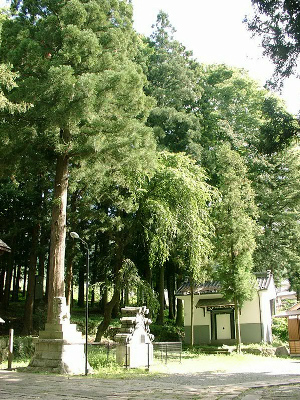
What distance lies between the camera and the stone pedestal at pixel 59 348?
1367 centimetres

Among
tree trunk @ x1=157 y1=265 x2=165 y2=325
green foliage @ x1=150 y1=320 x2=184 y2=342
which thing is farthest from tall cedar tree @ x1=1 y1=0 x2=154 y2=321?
tree trunk @ x1=157 y1=265 x2=165 y2=325

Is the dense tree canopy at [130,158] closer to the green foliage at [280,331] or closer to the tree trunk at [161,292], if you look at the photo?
the tree trunk at [161,292]

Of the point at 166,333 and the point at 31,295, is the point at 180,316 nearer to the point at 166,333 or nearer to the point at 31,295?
the point at 166,333

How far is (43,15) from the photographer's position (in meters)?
16.5

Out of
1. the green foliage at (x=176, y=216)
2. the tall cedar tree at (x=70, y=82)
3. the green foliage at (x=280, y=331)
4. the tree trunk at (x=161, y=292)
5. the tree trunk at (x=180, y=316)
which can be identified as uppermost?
the tall cedar tree at (x=70, y=82)

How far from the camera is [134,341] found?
1570cm

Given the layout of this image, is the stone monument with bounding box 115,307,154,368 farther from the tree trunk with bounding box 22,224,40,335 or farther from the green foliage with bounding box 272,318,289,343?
the green foliage with bounding box 272,318,289,343

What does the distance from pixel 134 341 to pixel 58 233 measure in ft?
16.0

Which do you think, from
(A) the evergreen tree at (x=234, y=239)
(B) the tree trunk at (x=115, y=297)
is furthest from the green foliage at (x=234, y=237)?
(B) the tree trunk at (x=115, y=297)

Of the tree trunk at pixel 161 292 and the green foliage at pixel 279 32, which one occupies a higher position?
the green foliage at pixel 279 32

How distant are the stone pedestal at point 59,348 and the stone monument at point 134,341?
158 cm

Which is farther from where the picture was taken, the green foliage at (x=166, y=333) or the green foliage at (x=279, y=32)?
the green foliage at (x=166, y=333)

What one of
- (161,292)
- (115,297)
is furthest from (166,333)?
(115,297)

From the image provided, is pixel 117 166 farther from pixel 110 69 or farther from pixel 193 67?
pixel 193 67
